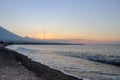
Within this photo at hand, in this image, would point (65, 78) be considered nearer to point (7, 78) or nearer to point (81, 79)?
point (81, 79)

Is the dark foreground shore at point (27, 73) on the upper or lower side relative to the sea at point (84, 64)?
upper

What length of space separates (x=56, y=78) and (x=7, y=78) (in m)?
4.22

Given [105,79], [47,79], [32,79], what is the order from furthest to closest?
[105,79]
[47,79]
[32,79]

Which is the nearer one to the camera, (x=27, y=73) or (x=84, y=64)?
(x=27, y=73)

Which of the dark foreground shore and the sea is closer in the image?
the dark foreground shore

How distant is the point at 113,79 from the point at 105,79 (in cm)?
82

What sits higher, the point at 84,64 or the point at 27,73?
the point at 27,73

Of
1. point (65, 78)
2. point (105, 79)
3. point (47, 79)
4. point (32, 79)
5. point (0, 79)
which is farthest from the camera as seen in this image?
point (105, 79)

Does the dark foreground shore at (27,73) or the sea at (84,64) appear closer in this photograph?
the dark foreground shore at (27,73)

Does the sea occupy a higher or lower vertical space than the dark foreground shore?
lower

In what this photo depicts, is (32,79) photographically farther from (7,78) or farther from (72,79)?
(72,79)

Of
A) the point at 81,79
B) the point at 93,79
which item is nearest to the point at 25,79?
the point at 81,79

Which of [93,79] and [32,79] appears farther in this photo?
[93,79]

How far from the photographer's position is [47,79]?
1508 centimetres
